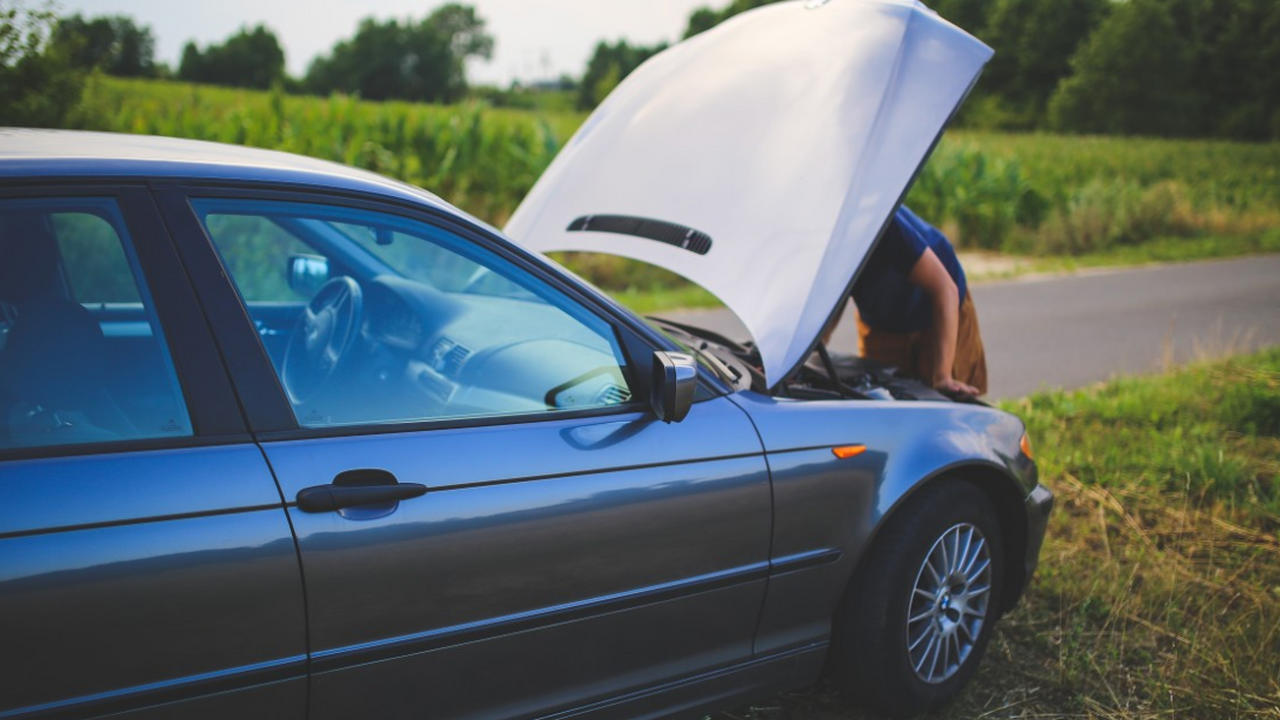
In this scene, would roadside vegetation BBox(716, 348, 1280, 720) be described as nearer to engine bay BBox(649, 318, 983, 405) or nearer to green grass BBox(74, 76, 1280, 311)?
engine bay BBox(649, 318, 983, 405)

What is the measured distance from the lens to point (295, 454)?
6.56 feet

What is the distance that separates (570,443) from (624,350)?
0.32m

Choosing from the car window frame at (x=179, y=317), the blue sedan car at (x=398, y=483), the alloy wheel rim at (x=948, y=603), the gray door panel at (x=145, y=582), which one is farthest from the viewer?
the alloy wheel rim at (x=948, y=603)

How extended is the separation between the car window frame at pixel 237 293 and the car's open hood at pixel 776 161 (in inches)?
30.7

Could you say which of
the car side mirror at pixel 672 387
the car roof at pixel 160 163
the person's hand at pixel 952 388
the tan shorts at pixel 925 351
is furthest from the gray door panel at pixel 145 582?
the tan shorts at pixel 925 351

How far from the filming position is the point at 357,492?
79.0 inches

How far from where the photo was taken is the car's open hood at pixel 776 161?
9.83 feet

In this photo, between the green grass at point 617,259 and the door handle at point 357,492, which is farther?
the green grass at point 617,259

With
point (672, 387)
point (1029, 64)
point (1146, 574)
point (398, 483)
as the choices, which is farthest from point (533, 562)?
point (1029, 64)

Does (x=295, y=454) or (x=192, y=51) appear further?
(x=192, y=51)

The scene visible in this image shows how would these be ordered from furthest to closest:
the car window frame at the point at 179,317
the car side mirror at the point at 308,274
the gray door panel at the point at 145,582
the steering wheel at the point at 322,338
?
the car side mirror at the point at 308,274 → the steering wheel at the point at 322,338 → the car window frame at the point at 179,317 → the gray door panel at the point at 145,582

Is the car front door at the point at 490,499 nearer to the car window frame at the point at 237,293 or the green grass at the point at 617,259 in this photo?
the car window frame at the point at 237,293

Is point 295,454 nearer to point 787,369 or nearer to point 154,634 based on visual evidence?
point 154,634

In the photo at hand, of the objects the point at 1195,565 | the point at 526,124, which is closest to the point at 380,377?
the point at 1195,565
